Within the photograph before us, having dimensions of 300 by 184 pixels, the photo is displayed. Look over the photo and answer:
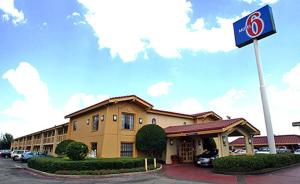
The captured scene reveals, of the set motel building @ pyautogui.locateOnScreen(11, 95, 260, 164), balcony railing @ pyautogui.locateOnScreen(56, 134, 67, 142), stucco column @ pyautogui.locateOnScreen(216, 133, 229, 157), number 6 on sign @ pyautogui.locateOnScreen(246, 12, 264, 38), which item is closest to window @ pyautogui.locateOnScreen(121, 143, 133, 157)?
motel building @ pyautogui.locateOnScreen(11, 95, 260, 164)

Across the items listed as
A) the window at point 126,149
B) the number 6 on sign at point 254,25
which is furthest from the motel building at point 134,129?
the number 6 on sign at point 254,25

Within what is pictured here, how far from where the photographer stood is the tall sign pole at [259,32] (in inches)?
895

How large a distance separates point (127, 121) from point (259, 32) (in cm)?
1471

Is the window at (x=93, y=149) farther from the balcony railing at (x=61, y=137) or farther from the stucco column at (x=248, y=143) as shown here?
the stucco column at (x=248, y=143)

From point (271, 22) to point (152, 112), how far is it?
1410 centimetres

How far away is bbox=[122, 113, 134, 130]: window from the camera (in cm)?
2567

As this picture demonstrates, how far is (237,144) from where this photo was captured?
61.3m

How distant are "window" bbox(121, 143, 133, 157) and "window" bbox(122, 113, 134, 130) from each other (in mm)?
1630

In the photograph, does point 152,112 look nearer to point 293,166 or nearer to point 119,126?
point 119,126

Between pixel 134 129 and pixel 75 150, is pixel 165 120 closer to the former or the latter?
pixel 134 129

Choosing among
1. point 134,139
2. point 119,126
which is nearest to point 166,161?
point 134,139

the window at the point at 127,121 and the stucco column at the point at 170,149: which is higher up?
the window at the point at 127,121

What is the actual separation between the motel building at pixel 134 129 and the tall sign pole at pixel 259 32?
6.99 ft

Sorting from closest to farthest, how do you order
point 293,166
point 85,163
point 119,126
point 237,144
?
1. point 85,163
2. point 293,166
3. point 119,126
4. point 237,144
